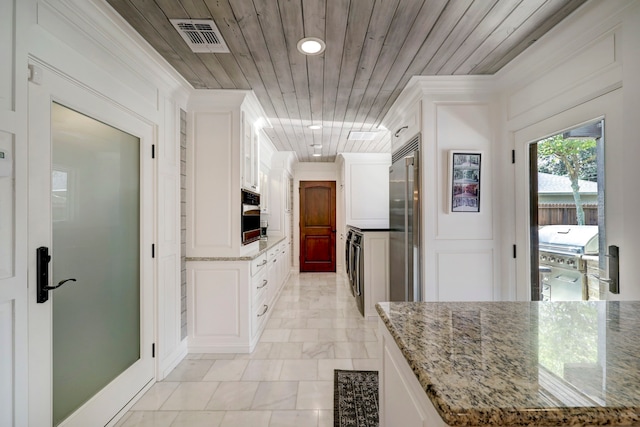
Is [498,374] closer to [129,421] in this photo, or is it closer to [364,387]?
[364,387]

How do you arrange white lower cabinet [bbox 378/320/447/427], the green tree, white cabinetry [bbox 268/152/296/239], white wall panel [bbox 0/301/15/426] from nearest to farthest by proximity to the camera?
white lower cabinet [bbox 378/320/447/427] < white wall panel [bbox 0/301/15/426] < the green tree < white cabinetry [bbox 268/152/296/239]

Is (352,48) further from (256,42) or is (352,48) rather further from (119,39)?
(119,39)

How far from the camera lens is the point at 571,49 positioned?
6.16 ft

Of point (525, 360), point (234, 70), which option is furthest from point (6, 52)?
point (525, 360)

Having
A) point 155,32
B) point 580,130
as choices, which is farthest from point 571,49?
point 155,32

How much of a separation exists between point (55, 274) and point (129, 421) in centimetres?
106

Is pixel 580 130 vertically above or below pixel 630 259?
above

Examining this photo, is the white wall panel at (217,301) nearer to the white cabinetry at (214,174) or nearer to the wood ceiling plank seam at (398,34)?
the white cabinetry at (214,174)

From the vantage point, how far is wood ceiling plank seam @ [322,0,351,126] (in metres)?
1.67

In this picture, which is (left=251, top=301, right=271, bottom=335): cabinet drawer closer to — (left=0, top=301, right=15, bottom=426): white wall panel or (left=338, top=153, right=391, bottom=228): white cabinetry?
(left=0, top=301, right=15, bottom=426): white wall panel

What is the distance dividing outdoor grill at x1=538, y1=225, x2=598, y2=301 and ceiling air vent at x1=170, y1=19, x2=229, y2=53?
8.36 feet

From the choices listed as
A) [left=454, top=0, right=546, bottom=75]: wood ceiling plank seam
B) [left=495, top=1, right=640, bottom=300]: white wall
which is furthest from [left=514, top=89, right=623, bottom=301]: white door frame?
[left=454, top=0, right=546, bottom=75]: wood ceiling plank seam

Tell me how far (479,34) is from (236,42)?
61.4 inches

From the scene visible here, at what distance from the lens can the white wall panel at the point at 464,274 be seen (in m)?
2.64
